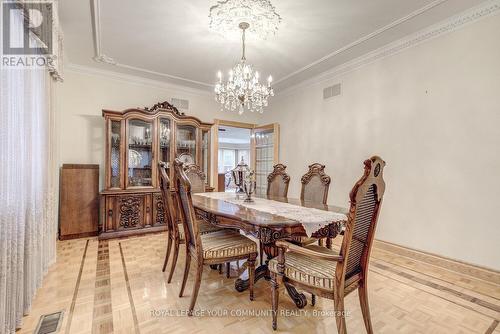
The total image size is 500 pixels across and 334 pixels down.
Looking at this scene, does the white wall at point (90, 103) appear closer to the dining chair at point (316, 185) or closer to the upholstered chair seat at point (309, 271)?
the dining chair at point (316, 185)

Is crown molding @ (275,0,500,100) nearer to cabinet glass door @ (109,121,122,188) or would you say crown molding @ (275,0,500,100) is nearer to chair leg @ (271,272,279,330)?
chair leg @ (271,272,279,330)

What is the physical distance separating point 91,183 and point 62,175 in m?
0.36

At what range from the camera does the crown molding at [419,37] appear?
90.6 inches

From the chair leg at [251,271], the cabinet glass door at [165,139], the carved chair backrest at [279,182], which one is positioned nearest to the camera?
the chair leg at [251,271]

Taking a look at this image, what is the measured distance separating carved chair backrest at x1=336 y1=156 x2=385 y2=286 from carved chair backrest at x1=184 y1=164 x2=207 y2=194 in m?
2.34

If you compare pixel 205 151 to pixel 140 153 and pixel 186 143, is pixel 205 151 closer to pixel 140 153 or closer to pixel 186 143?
pixel 186 143

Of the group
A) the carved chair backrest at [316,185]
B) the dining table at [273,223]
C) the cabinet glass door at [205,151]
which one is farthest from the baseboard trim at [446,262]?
the cabinet glass door at [205,151]

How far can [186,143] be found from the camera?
4.23 m

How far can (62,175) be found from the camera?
3.32 metres

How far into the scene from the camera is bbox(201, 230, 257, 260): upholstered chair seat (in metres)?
1.81

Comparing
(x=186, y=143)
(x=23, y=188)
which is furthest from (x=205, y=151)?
(x=23, y=188)

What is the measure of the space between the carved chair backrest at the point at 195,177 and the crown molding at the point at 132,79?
1970 millimetres

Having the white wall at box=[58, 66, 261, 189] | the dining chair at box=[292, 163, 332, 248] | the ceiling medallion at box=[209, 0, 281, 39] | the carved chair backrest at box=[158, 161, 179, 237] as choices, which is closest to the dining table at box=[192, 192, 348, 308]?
the carved chair backrest at box=[158, 161, 179, 237]

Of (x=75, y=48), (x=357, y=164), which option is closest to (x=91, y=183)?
(x=75, y=48)
